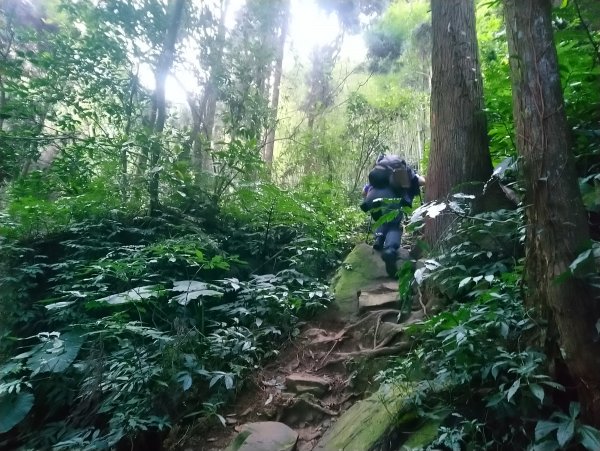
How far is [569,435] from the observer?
1.75 m

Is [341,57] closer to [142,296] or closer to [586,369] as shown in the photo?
[142,296]

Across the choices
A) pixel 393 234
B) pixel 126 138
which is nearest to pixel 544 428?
pixel 393 234

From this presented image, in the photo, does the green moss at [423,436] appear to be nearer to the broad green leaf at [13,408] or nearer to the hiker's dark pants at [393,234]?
the hiker's dark pants at [393,234]

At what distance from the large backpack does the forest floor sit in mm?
1378

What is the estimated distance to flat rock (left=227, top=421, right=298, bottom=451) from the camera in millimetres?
2959

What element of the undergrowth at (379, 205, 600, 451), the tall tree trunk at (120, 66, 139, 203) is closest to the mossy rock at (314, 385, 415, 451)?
the undergrowth at (379, 205, 600, 451)

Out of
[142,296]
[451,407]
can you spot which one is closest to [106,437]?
[142,296]

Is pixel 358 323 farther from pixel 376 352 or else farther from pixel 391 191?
pixel 391 191

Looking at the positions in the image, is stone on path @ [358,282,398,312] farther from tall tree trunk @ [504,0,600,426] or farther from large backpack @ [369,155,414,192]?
tall tree trunk @ [504,0,600,426]

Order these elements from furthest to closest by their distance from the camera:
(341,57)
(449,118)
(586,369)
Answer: (341,57) → (449,118) → (586,369)

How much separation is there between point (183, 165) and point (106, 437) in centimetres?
360

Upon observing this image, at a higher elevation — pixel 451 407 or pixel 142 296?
pixel 142 296

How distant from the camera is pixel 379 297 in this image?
453 cm

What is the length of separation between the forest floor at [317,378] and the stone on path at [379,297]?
0.03ft
